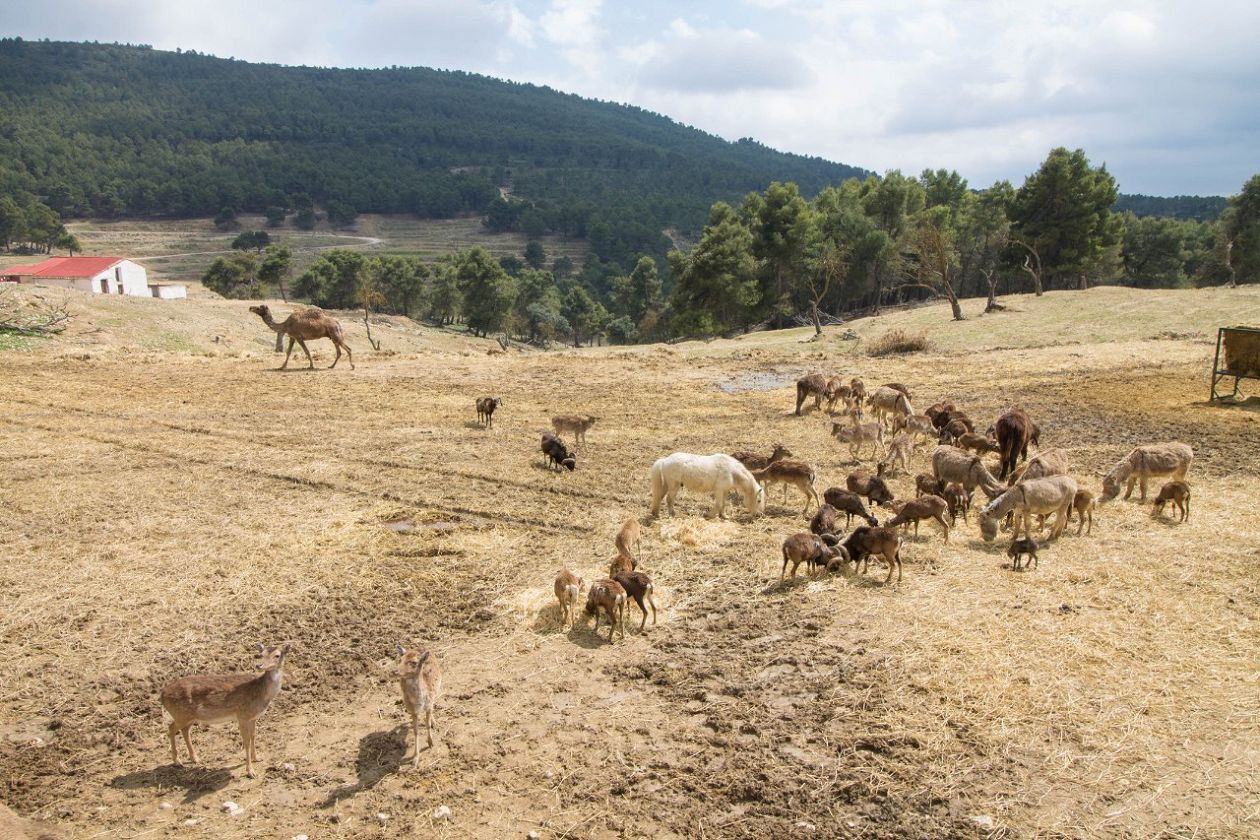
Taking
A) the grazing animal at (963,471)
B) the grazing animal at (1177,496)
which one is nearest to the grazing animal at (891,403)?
the grazing animal at (963,471)

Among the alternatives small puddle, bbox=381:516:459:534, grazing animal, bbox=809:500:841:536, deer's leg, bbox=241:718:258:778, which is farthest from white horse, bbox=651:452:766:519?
deer's leg, bbox=241:718:258:778

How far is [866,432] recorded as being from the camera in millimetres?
16812

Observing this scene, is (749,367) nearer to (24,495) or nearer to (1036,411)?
(1036,411)

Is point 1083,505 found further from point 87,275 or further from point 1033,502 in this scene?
point 87,275

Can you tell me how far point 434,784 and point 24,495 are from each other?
11.4 metres

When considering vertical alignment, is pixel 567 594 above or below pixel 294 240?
below

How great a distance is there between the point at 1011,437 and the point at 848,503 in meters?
4.80

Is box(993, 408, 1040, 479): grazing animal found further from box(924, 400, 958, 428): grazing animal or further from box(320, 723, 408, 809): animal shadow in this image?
box(320, 723, 408, 809): animal shadow

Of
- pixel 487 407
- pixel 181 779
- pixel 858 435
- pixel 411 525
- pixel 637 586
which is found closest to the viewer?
pixel 181 779

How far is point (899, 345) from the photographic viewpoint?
34.2 m

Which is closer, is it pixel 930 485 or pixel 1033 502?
pixel 1033 502

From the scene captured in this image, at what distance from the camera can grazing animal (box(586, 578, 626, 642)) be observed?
882 cm

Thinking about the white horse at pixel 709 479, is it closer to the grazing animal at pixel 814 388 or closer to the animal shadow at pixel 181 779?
the animal shadow at pixel 181 779

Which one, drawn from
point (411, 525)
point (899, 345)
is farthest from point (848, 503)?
point (899, 345)
